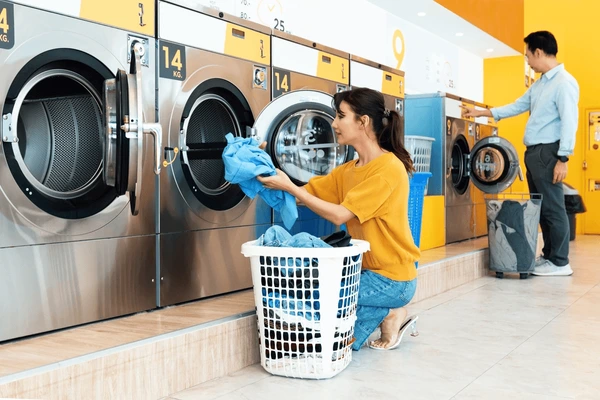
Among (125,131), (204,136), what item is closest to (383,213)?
(204,136)

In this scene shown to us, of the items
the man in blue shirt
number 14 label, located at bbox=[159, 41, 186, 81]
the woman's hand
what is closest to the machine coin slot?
number 14 label, located at bbox=[159, 41, 186, 81]

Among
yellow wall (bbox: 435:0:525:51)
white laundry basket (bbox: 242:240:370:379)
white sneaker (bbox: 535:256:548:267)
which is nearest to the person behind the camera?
white laundry basket (bbox: 242:240:370:379)

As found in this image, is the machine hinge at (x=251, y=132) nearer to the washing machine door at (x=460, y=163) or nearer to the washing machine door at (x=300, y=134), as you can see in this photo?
the washing machine door at (x=300, y=134)

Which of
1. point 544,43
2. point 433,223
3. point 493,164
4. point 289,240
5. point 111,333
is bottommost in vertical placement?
point 111,333

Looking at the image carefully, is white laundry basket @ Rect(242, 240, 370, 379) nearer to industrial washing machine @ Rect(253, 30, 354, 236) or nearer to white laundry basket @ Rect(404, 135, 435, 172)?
industrial washing machine @ Rect(253, 30, 354, 236)

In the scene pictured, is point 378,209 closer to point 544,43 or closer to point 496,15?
point 544,43

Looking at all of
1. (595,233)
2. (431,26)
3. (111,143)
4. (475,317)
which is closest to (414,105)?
(431,26)

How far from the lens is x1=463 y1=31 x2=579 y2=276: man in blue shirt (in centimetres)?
454

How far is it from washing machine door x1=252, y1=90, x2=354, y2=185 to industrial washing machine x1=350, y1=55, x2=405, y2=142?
0.56 metres

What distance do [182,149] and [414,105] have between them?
9.91 ft

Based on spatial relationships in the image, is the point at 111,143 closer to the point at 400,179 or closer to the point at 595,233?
the point at 400,179

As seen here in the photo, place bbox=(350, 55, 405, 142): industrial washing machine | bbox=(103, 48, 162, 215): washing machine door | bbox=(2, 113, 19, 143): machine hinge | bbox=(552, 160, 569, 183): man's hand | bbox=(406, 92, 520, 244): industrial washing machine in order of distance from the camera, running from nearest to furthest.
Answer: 1. bbox=(2, 113, 19, 143): machine hinge
2. bbox=(103, 48, 162, 215): washing machine door
3. bbox=(350, 55, 405, 142): industrial washing machine
4. bbox=(552, 160, 569, 183): man's hand
5. bbox=(406, 92, 520, 244): industrial washing machine

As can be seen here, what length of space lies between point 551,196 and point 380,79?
1.47m

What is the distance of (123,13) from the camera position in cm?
245
